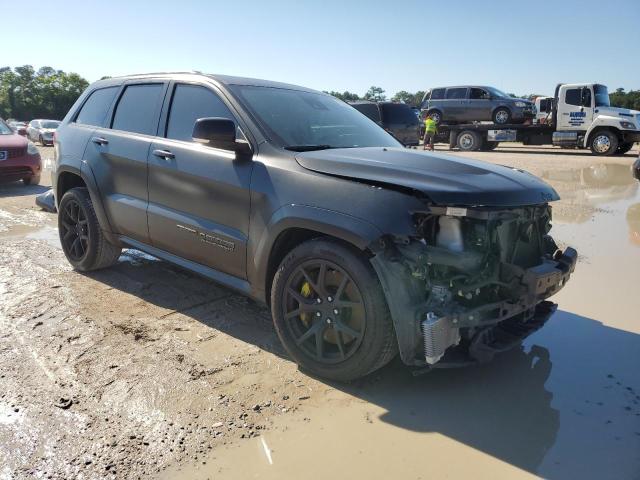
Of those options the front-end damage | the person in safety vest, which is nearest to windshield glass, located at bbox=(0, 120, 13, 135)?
the front-end damage

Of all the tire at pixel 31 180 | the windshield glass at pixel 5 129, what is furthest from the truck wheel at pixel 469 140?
the windshield glass at pixel 5 129

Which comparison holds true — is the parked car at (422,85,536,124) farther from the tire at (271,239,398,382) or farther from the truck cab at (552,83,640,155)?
the tire at (271,239,398,382)

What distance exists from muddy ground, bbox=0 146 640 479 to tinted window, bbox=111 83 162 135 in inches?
58.1

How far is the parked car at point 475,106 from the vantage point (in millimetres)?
21000

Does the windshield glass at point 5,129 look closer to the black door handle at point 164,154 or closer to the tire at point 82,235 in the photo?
the tire at point 82,235

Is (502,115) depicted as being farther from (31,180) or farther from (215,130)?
(215,130)

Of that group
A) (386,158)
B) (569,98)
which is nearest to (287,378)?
(386,158)

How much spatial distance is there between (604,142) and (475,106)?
5243 mm

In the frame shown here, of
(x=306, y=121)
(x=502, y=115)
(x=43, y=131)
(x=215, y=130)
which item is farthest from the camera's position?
(x=43, y=131)

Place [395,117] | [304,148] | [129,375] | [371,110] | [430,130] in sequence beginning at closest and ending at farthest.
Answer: [129,375], [304,148], [371,110], [395,117], [430,130]

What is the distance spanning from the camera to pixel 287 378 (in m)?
3.14

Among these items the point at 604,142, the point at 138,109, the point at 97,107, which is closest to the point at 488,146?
the point at 604,142

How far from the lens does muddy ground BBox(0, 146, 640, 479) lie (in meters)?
2.39

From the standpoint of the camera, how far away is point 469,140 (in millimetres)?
22000
